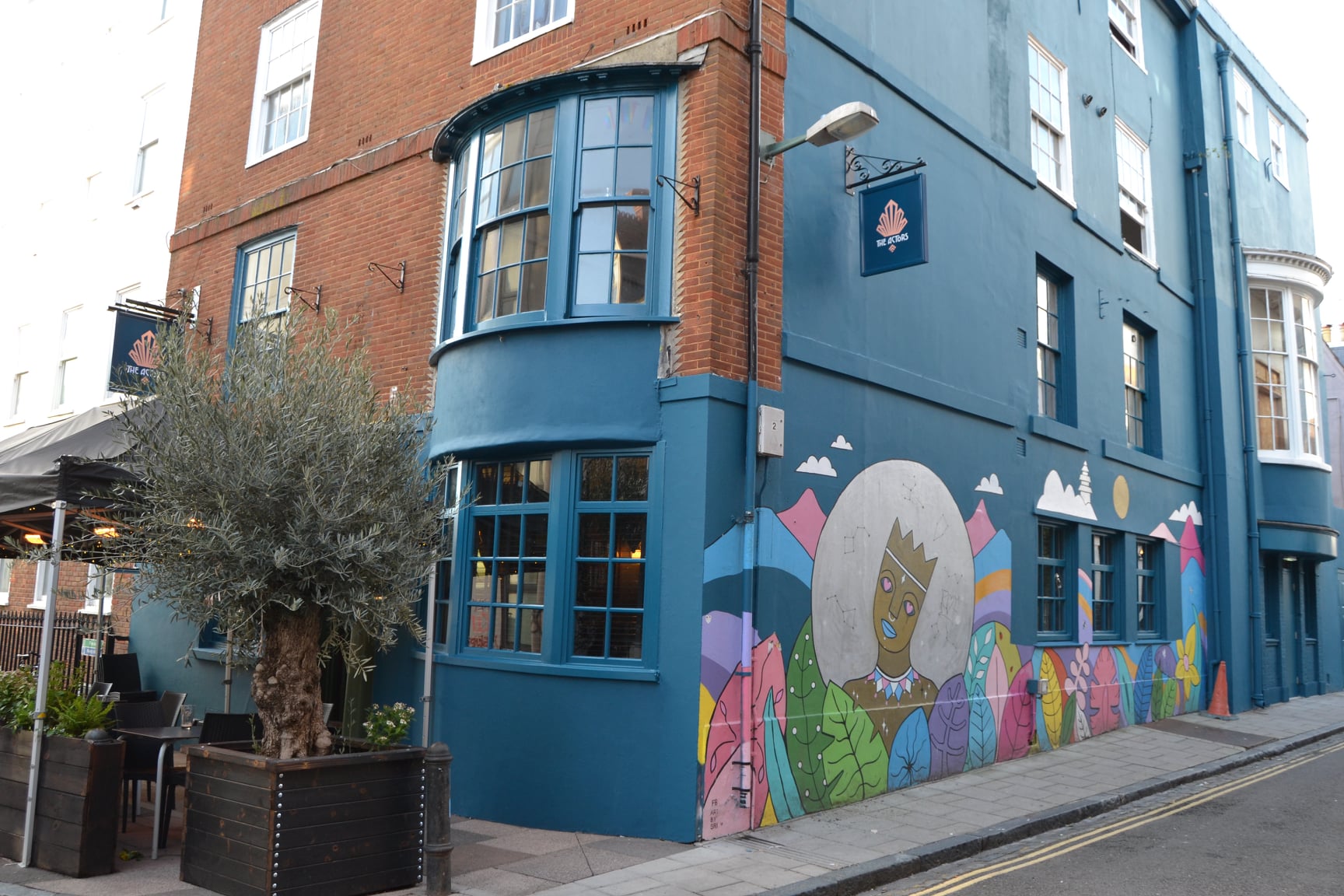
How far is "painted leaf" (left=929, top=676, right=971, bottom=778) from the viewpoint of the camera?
10281 millimetres

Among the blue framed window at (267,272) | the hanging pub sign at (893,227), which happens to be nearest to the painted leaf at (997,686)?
the hanging pub sign at (893,227)

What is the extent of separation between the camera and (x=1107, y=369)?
47.6ft

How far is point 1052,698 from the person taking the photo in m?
12.4

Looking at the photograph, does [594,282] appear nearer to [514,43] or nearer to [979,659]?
[514,43]

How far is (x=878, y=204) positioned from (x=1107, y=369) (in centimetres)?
656

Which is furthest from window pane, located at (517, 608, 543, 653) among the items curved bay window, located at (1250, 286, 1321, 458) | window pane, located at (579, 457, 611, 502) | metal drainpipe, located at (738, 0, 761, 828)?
curved bay window, located at (1250, 286, 1321, 458)

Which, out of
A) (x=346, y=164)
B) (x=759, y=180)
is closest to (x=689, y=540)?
(x=759, y=180)

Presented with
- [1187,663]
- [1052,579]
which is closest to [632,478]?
[1052,579]

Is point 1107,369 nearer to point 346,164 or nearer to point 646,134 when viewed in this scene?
point 646,134

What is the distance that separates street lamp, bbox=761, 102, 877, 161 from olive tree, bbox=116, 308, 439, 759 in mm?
4062

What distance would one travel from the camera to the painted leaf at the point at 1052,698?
482 inches

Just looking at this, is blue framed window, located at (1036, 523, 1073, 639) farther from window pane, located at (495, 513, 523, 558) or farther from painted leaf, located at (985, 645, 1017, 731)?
window pane, located at (495, 513, 523, 558)

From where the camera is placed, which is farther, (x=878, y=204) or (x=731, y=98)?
(x=878, y=204)

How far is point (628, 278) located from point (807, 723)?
4055mm
